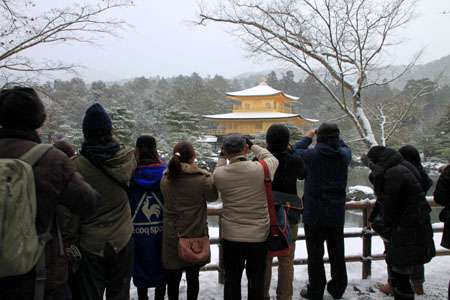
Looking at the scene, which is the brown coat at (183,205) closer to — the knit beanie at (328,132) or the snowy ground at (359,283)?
the snowy ground at (359,283)

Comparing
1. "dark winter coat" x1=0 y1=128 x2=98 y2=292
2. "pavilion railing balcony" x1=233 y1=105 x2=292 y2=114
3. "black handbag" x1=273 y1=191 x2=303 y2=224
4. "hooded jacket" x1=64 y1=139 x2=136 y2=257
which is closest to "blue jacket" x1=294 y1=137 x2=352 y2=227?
"black handbag" x1=273 y1=191 x2=303 y2=224

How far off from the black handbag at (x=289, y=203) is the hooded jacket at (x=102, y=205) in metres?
1.00

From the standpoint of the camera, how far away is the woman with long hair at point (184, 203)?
1.93 meters

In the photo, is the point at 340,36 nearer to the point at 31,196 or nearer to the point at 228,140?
the point at 228,140

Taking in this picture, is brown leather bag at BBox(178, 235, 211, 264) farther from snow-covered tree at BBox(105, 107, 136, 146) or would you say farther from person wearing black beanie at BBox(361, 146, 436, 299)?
snow-covered tree at BBox(105, 107, 136, 146)

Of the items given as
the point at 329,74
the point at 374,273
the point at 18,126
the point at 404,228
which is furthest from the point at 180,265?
the point at 329,74

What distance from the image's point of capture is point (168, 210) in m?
1.98

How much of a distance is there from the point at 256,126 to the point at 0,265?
23.0 meters

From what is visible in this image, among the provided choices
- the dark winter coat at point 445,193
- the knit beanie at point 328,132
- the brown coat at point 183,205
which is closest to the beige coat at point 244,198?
the brown coat at point 183,205

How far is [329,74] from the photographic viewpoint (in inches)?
251

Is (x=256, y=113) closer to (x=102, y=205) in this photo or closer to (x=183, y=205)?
(x=183, y=205)

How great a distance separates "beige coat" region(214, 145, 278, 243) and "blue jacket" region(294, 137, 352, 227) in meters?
0.52

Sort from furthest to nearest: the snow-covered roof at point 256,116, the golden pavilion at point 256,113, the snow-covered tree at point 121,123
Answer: the golden pavilion at point 256,113
the snow-covered roof at point 256,116
the snow-covered tree at point 121,123

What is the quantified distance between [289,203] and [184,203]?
0.74 metres
